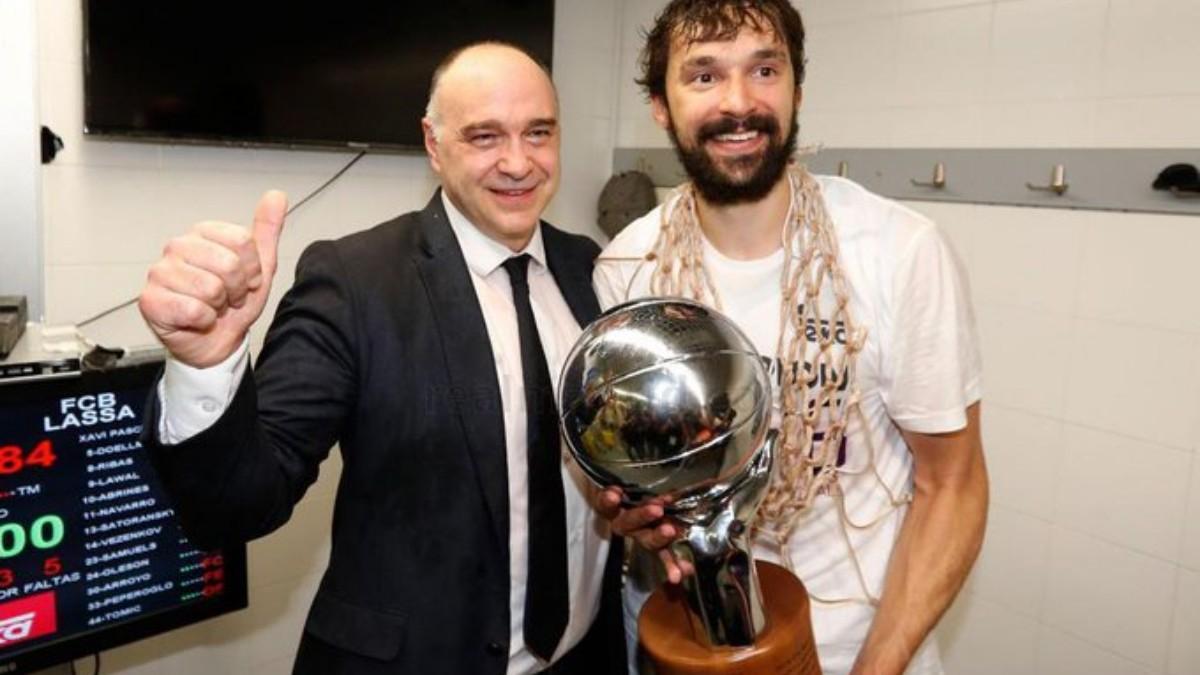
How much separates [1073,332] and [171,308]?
6.03 ft

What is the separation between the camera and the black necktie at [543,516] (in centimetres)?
121

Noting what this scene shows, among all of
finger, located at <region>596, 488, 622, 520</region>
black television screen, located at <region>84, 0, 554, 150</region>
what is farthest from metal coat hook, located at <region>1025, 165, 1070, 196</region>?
black television screen, located at <region>84, 0, 554, 150</region>

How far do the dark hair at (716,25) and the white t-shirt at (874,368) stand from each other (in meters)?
0.22

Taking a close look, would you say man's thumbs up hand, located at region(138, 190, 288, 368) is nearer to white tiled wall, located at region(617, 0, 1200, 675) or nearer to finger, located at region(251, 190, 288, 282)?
finger, located at region(251, 190, 288, 282)

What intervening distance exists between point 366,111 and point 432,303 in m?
1.39

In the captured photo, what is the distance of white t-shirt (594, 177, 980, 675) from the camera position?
1221 mm

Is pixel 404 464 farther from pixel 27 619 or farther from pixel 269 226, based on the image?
pixel 27 619

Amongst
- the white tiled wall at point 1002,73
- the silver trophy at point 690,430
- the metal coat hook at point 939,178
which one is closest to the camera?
the silver trophy at point 690,430

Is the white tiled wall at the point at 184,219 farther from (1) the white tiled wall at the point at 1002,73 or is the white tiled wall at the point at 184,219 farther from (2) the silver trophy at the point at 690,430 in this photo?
(2) the silver trophy at the point at 690,430

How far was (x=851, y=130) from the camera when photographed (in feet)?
7.87

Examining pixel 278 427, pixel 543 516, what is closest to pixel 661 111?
pixel 543 516

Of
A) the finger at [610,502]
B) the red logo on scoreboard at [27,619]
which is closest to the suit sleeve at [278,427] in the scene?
the finger at [610,502]

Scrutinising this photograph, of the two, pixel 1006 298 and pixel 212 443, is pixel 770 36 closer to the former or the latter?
pixel 212 443

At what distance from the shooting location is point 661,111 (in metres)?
1.42
